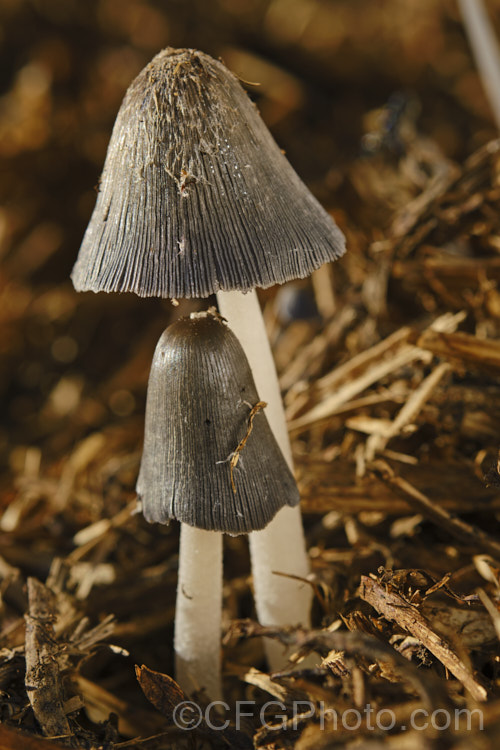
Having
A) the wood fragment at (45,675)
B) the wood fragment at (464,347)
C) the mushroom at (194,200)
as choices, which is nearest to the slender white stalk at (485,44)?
the wood fragment at (464,347)

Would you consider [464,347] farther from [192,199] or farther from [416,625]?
[192,199]

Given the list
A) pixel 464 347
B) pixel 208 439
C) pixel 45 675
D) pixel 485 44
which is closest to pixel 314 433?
pixel 464 347

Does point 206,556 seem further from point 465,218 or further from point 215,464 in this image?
point 465,218

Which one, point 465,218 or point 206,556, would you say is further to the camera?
point 465,218

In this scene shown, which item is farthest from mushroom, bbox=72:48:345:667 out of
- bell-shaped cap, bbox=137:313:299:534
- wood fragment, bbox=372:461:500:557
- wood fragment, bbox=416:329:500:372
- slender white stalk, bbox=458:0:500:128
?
slender white stalk, bbox=458:0:500:128

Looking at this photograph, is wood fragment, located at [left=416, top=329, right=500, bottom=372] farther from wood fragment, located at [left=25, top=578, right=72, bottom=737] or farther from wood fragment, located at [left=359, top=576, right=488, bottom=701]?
wood fragment, located at [left=25, top=578, right=72, bottom=737]

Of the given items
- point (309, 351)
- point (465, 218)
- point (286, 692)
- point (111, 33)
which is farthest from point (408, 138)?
point (111, 33)
